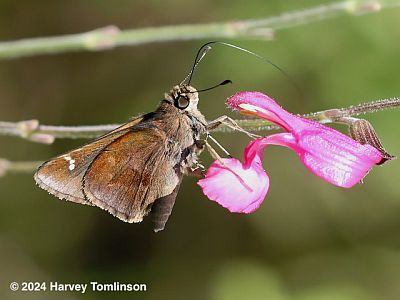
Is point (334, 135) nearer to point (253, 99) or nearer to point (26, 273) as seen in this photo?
point (253, 99)

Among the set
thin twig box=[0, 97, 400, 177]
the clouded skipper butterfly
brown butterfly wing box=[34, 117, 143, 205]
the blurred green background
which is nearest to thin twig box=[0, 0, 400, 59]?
thin twig box=[0, 97, 400, 177]

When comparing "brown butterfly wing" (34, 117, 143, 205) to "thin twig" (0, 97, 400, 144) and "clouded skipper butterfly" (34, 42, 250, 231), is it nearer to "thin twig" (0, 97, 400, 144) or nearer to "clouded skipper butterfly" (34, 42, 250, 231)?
"clouded skipper butterfly" (34, 42, 250, 231)

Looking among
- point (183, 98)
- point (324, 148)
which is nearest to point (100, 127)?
point (183, 98)

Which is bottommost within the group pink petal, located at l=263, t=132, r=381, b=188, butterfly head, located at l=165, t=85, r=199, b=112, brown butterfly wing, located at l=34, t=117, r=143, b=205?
pink petal, located at l=263, t=132, r=381, b=188

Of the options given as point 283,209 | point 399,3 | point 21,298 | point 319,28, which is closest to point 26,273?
point 21,298

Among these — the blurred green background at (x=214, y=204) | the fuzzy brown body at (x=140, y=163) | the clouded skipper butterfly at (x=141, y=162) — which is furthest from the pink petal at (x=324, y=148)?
the blurred green background at (x=214, y=204)

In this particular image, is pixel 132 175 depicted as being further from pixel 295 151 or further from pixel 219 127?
pixel 295 151

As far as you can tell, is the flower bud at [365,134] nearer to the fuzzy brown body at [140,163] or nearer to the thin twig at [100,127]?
the thin twig at [100,127]
